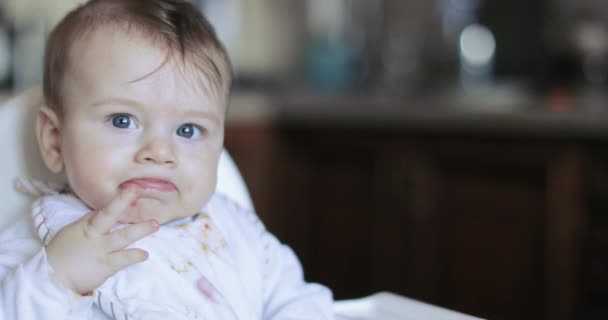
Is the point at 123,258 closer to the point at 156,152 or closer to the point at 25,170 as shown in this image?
the point at 156,152

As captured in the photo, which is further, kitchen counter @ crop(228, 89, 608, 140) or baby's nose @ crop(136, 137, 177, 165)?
kitchen counter @ crop(228, 89, 608, 140)

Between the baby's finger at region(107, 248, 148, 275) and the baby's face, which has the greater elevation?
the baby's face

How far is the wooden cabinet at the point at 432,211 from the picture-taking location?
1.97 metres

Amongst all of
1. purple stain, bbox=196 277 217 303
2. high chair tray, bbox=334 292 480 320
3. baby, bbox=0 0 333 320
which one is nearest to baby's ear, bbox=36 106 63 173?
baby, bbox=0 0 333 320

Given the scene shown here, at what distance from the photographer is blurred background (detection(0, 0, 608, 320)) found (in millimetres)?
1965

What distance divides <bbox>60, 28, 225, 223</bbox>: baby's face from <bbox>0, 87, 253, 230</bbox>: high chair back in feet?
0.57

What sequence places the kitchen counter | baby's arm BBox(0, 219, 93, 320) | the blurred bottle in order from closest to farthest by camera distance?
baby's arm BBox(0, 219, 93, 320) → the kitchen counter → the blurred bottle

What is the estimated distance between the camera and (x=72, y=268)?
68cm

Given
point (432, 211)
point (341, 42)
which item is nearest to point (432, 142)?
point (432, 211)

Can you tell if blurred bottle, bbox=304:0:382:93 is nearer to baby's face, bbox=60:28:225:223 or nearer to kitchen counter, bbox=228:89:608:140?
kitchen counter, bbox=228:89:608:140

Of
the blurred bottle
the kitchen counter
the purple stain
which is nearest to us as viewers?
the purple stain

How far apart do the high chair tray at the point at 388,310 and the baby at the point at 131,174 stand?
0.08m

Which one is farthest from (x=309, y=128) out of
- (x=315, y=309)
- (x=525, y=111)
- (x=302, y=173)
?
(x=315, y=309)

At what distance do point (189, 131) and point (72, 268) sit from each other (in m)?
0.20
